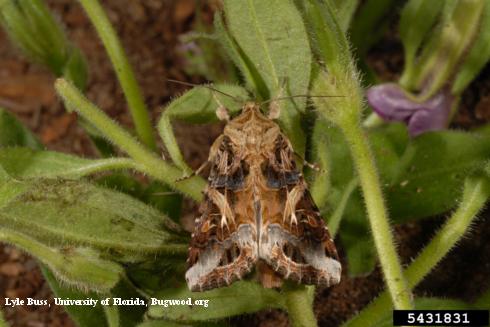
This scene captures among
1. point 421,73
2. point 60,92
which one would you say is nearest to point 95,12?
point 60,92

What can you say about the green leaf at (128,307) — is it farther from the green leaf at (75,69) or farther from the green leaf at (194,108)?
the green leaf at (75,69)

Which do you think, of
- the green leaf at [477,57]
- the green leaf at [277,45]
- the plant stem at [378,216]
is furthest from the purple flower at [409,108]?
the plant stem at [378,216]

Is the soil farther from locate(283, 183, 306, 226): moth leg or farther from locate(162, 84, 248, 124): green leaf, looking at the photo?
locate(162, 84, 248, 124): green leaf

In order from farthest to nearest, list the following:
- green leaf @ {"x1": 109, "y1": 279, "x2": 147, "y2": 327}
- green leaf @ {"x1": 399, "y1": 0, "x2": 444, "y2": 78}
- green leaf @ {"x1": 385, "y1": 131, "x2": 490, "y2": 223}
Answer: green leaf @ {"x1": 399, "y1": 0, "x2": 444, "y2": 78} < green leaf @ {"x1": 385, "y1": 131, "x2": 490, "y2": 223} < green leaf @ {"x1": 109, "y1": 279, "x2": 147, "y2": 327}

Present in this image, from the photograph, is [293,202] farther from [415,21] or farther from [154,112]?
[154,112]

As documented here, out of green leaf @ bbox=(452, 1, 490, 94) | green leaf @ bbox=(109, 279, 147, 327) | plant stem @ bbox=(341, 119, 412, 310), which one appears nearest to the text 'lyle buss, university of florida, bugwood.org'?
green leaf @ bbox=(109, 279, 147, 327)
